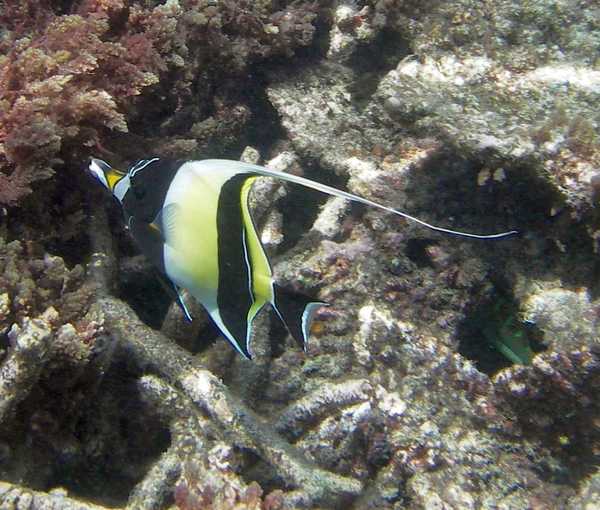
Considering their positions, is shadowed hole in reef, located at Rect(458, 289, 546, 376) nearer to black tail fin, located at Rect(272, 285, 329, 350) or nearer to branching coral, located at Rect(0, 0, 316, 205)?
branching coral, located at Rect(0, 0, 316, 205)

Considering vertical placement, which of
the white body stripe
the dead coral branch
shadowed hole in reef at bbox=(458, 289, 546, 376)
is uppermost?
the white body stripe

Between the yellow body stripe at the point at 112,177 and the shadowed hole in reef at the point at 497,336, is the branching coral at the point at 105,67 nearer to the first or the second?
the yellow body stripe at the point at 112,177

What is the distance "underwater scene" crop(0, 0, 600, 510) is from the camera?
2346 mm

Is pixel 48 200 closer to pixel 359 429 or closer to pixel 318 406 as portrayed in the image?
pixel 318 406

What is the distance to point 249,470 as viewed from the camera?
268 centimetres

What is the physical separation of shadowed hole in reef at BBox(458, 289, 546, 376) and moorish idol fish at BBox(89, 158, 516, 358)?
220 centimetres

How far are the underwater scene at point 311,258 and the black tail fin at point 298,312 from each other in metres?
0.16

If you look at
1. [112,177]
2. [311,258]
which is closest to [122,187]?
[112,177]

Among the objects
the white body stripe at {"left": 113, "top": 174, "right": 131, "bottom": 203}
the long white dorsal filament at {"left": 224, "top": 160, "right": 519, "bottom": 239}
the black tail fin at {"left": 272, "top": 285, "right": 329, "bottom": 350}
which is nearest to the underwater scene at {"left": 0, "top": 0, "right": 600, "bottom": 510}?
the white body stripe at {"left": 113, "top": 174, "right": 131, "bottom": 203}

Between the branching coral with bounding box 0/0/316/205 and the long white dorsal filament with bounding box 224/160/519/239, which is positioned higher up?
the long white dorsal filament with bounding box 224/160/519/239

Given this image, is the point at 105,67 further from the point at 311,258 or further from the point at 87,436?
the point at 87,436

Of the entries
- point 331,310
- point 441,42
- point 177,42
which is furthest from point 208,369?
point 441,42

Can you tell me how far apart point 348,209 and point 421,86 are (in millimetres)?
907

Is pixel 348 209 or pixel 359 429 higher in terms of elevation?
pixel 348 209
